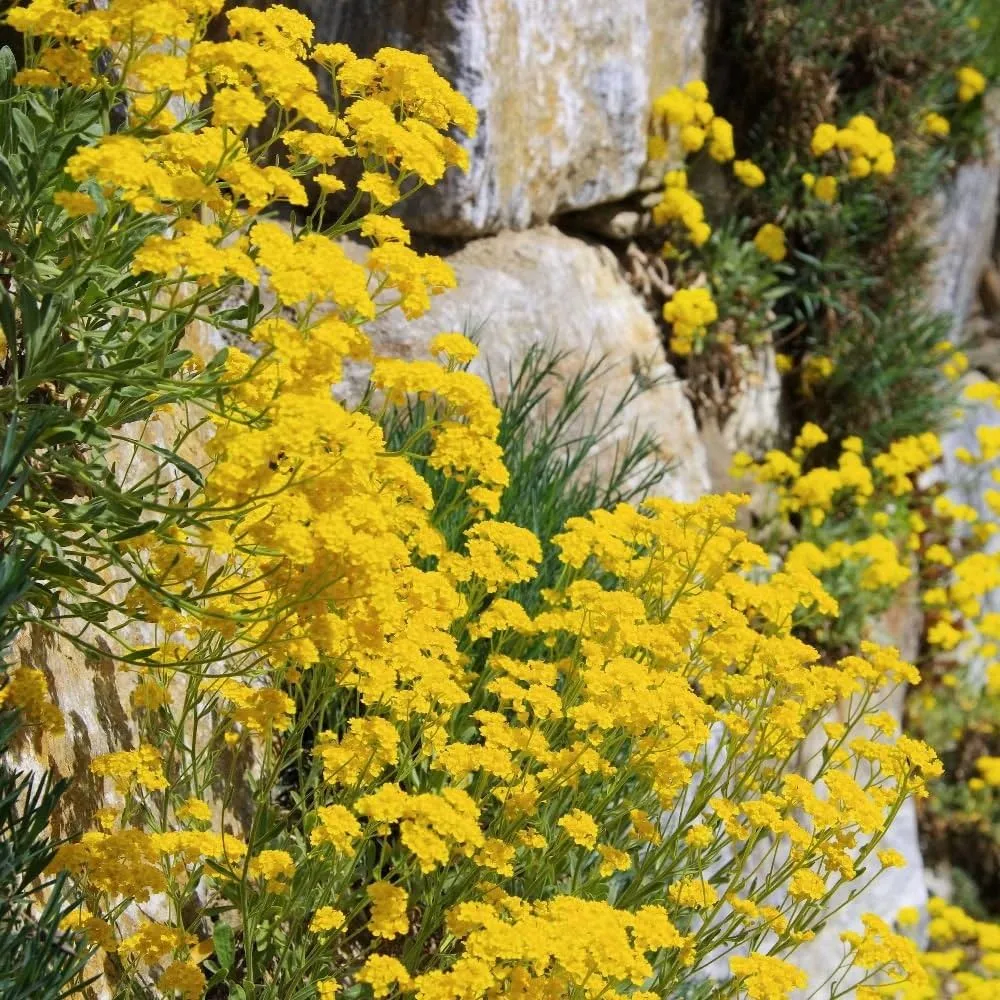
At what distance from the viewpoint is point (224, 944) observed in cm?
219

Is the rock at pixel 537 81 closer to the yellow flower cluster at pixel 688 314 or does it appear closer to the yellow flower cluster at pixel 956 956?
the yellow flower cluster at pixel 688 314

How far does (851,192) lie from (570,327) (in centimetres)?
191

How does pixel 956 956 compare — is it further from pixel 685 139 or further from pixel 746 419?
pixel 685 139

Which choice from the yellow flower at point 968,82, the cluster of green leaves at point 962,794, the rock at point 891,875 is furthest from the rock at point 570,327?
the yellow flower at point 968,82

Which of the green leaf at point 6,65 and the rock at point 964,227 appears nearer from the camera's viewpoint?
the green leaf at point 6,65

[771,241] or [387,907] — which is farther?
[771,241]

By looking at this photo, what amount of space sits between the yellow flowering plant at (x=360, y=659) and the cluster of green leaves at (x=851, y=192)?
3.19 meters

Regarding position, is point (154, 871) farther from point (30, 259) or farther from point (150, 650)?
point (30, 259)

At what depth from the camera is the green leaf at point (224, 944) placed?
2.17m

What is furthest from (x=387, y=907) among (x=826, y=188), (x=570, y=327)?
(x=826, y=188)

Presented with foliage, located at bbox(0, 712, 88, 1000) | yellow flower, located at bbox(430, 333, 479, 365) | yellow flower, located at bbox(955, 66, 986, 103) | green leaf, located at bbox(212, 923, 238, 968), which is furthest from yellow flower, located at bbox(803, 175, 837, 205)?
foliage, located at bbox(0, 712, 88, 1000)

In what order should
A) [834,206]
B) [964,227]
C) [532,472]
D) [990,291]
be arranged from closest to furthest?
[532,472]
[834,206]
[964,227]
[990,291]

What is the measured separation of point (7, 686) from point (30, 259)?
0.61m

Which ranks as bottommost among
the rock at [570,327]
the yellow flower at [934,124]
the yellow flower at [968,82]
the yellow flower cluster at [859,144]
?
the rock at [570,327]
